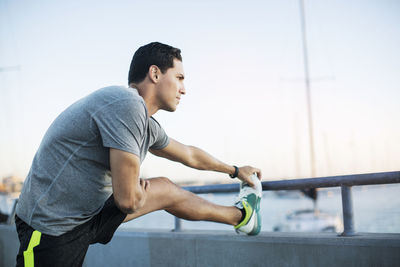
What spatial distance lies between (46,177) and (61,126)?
30 cm

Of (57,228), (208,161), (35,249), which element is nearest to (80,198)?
(57,228)

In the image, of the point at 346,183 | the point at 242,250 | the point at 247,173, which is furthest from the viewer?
the point at 247,173

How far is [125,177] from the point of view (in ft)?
7.13

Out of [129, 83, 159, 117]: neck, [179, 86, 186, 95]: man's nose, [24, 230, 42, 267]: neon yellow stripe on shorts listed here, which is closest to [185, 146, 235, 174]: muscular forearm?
[179, 86, 186, 95]: man's nose

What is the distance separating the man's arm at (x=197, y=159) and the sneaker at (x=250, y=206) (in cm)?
6

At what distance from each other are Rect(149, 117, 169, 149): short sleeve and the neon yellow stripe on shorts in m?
0.97

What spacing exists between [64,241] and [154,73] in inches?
47.8

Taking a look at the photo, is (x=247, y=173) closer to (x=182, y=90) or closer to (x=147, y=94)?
(x=182, y=90)

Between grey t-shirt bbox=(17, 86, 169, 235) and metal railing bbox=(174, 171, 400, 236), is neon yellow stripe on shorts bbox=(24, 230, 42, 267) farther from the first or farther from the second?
metal railing bbox=(174, 171, 400, 236)

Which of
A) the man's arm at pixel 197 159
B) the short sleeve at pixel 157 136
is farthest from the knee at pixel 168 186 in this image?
the man's arm at pixel 197 159

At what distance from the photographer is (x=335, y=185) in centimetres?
274

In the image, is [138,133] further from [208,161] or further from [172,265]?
[172,265]

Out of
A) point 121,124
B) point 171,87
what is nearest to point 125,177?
point 121,124

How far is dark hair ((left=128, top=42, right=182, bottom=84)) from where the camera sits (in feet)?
9.03
